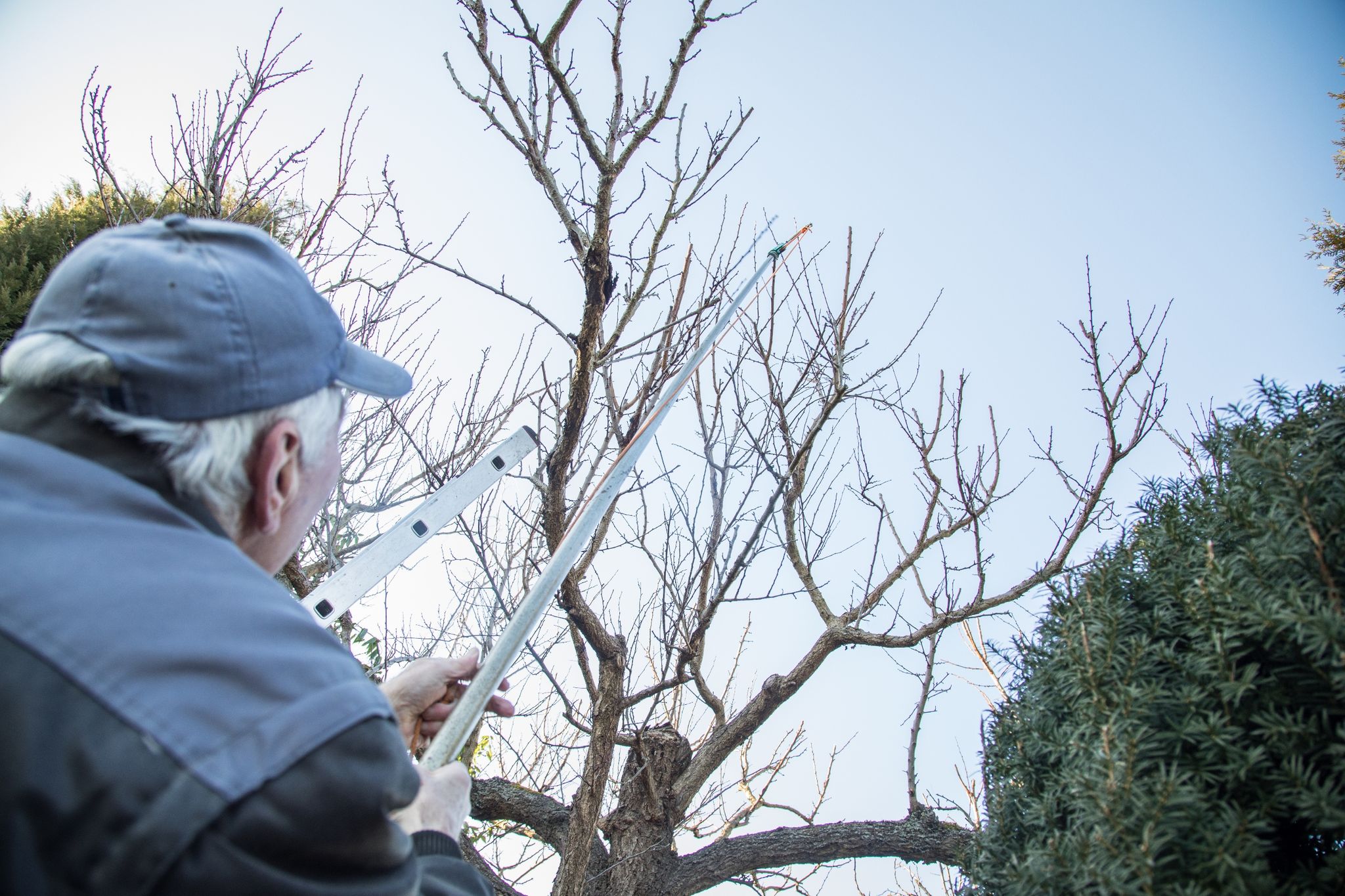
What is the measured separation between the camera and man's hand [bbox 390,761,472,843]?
4.38 feet

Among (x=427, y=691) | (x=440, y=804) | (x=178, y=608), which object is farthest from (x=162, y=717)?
(x=427, y=691)

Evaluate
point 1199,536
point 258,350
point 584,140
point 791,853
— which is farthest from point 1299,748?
point 791,853

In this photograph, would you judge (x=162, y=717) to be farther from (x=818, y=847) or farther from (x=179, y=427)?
(x=818, y=847)

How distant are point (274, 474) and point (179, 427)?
0.14 m

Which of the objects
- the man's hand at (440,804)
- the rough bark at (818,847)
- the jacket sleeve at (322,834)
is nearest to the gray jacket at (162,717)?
the jacket sleeve at (322,834)

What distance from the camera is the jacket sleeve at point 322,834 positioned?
2.70 ft

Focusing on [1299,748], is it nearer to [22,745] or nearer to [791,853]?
[22,745]

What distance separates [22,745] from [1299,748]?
1.51 metres

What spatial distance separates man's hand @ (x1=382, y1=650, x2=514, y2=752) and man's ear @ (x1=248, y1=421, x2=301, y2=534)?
0.60m

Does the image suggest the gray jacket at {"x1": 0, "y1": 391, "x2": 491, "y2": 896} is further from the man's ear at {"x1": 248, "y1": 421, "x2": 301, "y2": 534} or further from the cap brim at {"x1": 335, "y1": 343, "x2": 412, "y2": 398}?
the cap brim at {"x1": 335, "y1": 343, "x2": 412, "y2": 398}

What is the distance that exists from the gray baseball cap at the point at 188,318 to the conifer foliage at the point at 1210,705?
4.28ft

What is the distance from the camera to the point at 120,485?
987 millimetres

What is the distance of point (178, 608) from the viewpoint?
91 centimetres

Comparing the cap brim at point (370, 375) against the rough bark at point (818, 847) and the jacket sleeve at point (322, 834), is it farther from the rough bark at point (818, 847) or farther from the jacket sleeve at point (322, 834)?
the rough bark at point (818, 847)
